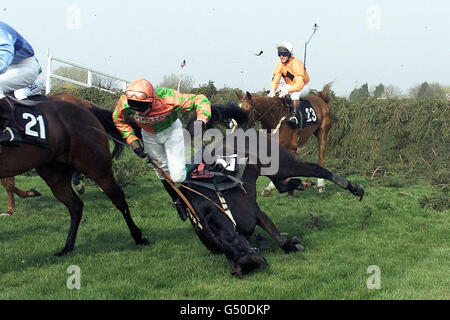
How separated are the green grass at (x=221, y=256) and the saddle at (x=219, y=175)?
0.71 m

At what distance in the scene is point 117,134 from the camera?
18.9 ft

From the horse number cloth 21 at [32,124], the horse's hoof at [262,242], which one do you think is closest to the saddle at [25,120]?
the horse number cloth 21 at [32,124]

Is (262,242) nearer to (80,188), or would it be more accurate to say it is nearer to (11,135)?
(11,135)

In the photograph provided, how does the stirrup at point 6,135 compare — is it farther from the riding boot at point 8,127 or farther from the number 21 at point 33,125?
the number 21 at point 33,125

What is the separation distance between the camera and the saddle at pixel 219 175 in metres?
4.61

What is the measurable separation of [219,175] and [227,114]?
707 mm

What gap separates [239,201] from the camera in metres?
4.64

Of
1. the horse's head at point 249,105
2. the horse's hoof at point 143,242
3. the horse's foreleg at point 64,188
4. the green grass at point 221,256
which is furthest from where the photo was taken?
the horse's head at point 249,105

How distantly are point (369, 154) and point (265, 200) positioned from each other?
539cm

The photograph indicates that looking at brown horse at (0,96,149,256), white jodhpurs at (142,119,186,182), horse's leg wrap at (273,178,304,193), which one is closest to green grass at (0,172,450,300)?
brown horse at (0,96,149,256)

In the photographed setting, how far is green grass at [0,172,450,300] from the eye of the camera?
12.9ft
